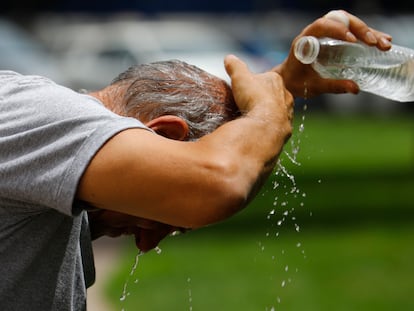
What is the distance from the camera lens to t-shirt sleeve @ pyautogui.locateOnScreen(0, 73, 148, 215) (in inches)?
91.0

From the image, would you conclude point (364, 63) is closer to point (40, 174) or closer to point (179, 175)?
point (179, 175)

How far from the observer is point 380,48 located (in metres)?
2.91

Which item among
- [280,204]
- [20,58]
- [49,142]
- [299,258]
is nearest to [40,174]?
[49,142]

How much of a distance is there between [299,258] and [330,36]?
22.7ft

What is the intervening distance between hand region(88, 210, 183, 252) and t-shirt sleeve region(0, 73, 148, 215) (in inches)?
15.8

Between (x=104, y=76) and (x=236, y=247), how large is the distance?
41.6 ft

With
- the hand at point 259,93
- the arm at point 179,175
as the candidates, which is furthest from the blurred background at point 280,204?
the arm at point 179,175

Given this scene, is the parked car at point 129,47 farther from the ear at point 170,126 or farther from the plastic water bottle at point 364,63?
the ear at point 170,126

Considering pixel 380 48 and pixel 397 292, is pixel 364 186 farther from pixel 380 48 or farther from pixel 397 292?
pixel 380 48

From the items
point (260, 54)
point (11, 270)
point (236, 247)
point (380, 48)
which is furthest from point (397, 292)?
point (260, 54)

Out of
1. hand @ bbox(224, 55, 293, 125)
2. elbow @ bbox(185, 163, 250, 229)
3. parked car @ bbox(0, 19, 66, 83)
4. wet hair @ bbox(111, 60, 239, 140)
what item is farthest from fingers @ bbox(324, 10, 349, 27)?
parked car @ bbox(0, 19, 66, 83)

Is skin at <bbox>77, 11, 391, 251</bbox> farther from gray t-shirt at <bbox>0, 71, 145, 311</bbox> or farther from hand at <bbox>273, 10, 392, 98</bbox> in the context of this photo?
hand at <bbox>273, 10, 392, 98</bbox>

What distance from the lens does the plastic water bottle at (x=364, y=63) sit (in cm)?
292

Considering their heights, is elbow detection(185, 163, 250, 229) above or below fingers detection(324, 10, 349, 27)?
below
